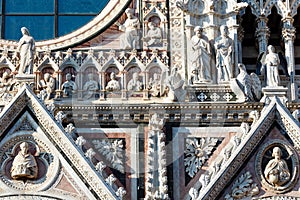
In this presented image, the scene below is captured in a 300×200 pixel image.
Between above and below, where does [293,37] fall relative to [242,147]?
above

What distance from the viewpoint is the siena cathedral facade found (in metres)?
18.4

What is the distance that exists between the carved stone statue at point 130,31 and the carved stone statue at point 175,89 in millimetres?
1105

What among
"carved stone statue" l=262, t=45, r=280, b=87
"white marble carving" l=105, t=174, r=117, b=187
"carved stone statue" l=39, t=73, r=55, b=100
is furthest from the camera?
"carved stone statue" l=39, t=73, r=55, b=100

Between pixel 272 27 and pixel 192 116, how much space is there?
2.67m

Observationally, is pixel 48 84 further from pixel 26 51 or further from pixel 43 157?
pixel 43 157

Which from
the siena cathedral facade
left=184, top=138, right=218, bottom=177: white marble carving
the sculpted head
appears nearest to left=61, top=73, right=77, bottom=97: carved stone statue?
the siena cathedral facade

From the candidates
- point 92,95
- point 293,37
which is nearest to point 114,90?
point 92,95

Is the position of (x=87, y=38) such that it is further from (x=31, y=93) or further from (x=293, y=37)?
(x=293, y=37)

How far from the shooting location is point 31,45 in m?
19.2

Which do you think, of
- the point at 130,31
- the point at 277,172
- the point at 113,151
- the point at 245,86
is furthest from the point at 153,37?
the point at 277,172

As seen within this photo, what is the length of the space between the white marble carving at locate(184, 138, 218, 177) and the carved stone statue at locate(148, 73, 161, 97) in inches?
38.1

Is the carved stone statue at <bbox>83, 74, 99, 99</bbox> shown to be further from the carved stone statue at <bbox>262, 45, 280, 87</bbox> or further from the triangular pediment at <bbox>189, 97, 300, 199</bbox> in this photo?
the carved stone statue at <bbox>262, 45, 280, 87</bbox>

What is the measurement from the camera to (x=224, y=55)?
63.9 ft

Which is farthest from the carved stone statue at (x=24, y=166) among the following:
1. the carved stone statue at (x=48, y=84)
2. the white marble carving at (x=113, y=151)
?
the carved stone statue at (x=48, y=84)
